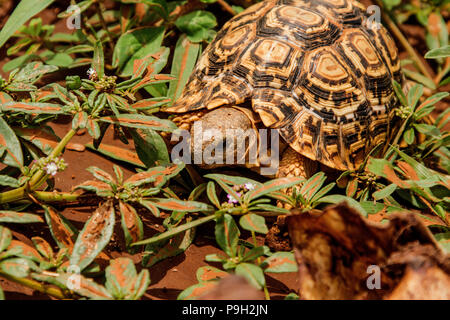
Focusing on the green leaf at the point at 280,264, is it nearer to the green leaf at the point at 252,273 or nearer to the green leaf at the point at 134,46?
the green leaf at the point at 252,273

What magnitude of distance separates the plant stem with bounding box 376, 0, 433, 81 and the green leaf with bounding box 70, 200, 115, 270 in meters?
2.83

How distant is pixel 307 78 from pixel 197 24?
3.36 feet

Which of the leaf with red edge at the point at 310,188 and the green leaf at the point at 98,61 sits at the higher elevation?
the green leaf at the point at 98,61

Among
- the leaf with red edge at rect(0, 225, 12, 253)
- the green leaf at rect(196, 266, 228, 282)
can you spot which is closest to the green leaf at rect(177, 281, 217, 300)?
the green leaf at rect(196, 266, 228, 282)

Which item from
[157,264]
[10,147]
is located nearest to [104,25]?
[10,147]

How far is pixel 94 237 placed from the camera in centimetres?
181

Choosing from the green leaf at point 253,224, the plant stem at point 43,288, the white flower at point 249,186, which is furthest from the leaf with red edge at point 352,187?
the plant stem at point 43,288

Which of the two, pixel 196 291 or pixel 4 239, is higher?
pixel 4 239

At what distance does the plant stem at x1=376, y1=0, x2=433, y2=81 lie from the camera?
3.65m

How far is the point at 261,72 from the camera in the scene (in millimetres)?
2498

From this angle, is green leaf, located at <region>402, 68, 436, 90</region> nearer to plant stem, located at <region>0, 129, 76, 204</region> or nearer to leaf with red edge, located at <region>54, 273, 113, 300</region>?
plant stem, located at <region>0, 129, 76, 204</region>

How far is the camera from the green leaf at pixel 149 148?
2311mm

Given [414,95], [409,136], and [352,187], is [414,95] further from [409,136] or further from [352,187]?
[352,187]

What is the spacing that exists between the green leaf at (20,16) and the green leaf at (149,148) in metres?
0.94
